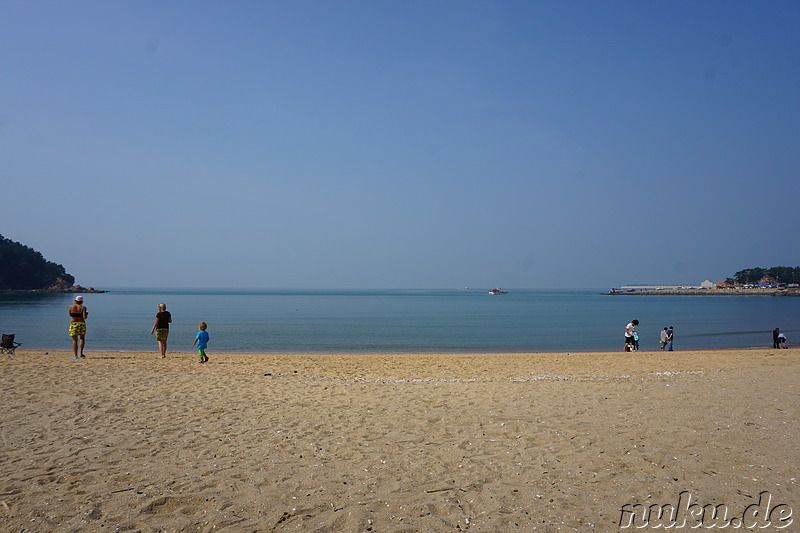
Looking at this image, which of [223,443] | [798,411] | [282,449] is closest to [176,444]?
[223,443]

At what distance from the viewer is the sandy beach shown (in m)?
4.71

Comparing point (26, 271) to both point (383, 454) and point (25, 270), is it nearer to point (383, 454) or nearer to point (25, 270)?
point (25, 270)

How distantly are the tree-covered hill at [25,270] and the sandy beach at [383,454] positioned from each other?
513 feet

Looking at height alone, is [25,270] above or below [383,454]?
Answer: above

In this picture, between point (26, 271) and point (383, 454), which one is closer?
point (383, 454)

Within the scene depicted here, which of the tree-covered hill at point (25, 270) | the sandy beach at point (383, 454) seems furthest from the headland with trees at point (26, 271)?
the sandy beach at point (383, 454)

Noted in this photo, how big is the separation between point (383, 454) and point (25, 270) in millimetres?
167115

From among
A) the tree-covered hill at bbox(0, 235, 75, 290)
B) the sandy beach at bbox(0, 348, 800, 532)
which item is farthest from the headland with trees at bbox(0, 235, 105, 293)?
the sandy beach at bbox(0, 348, 800, 532)

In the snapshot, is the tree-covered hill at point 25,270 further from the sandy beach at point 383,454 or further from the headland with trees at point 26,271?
the sandy beach at point 383,454

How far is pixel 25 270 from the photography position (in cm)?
13888

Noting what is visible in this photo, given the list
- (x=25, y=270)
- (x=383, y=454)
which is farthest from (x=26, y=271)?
(x=383, y=454)

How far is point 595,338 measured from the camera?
35.7m

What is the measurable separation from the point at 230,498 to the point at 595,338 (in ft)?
113

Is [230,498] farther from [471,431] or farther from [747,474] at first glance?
[747,474]
